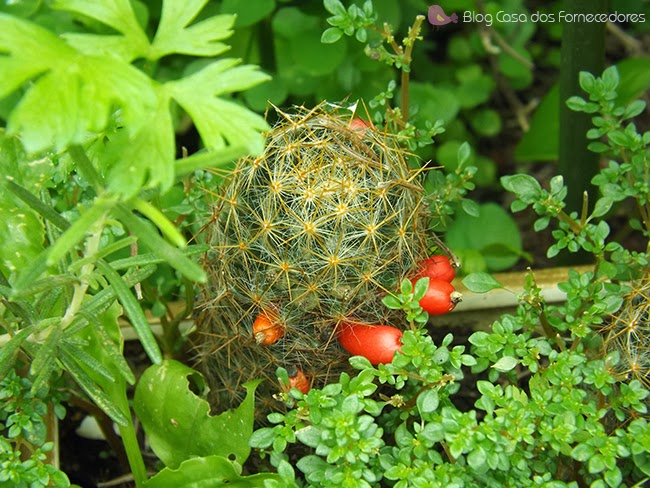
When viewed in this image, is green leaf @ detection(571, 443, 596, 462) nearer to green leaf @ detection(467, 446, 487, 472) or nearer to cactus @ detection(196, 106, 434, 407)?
green leaf @ detection(467, 446, 487, 472)

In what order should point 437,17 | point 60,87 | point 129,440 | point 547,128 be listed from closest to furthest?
point 60,87 < point 129,440 < point 437,17 < point 547,128

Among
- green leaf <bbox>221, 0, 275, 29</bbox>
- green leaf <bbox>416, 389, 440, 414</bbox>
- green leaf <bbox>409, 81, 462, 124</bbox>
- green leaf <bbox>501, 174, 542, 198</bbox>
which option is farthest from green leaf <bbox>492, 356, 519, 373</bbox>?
green leaf <bbox>221, 0, 275, 29</bbox>

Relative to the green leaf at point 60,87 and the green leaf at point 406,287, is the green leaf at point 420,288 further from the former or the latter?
the green leaf at point 60,87

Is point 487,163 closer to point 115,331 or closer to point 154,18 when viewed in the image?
point 154,18

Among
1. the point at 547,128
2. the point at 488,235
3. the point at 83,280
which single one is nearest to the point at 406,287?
the point at 83,280

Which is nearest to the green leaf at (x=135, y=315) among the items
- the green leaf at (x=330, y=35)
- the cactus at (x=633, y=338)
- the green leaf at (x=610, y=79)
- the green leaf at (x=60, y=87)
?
the green leaf at (x=60, y=87)

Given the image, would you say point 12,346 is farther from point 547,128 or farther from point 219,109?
point 547,128
